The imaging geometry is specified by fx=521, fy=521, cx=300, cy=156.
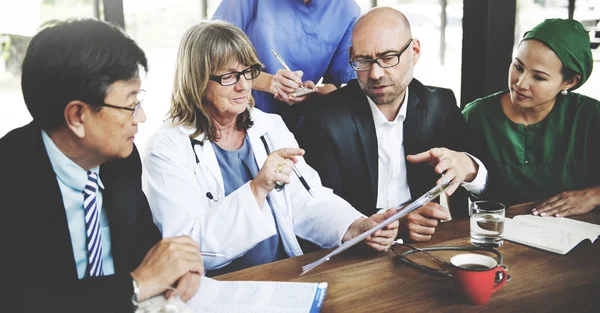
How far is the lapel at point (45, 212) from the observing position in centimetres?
125

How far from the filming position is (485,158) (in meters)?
2.33

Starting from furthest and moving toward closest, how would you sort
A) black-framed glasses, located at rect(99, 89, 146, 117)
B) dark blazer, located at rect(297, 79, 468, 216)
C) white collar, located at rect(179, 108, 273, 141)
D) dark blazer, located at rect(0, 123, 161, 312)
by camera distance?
dark blazer, located at rect(297, 79, 468, 216) < white collar, located at rect(179, 108, 273, 141) < black-framed glasses, located at rect(99, 89, 146, 117) < dark blazer, located at rect(0, 123, 161, 312)

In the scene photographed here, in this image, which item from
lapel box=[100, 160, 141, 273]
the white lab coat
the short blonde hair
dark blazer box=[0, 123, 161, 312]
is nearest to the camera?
dark blazer box=[0, 123, 161, 312]

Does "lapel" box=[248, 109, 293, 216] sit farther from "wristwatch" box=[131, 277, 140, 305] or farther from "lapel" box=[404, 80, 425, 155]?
"wristwatch" box=[131, 277, 140, 305]

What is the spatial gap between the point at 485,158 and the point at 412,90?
1.46ft

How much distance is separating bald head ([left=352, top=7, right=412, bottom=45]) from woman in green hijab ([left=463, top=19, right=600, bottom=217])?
1.78 feet

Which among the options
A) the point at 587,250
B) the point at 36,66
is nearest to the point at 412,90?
the point at 587,250

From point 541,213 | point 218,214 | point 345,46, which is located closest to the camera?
point 218,214

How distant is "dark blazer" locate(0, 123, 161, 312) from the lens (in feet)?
3.80

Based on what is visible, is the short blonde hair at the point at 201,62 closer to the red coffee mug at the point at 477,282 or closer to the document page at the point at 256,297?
the document page at the point at 256,297

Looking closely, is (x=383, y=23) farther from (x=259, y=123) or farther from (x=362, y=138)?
(x=259, y=123)

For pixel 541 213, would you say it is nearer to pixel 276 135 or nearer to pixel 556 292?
pixel 556 292

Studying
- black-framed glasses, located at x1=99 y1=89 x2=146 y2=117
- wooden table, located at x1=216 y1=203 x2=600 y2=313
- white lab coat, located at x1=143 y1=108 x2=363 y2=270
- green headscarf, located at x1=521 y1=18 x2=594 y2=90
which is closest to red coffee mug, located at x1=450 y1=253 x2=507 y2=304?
wooden table, located at x1=216 y1=203 x2=600 y2=313

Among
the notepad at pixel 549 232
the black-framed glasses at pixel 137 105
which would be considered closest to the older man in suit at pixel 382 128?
the notepad at pixel 549 232
